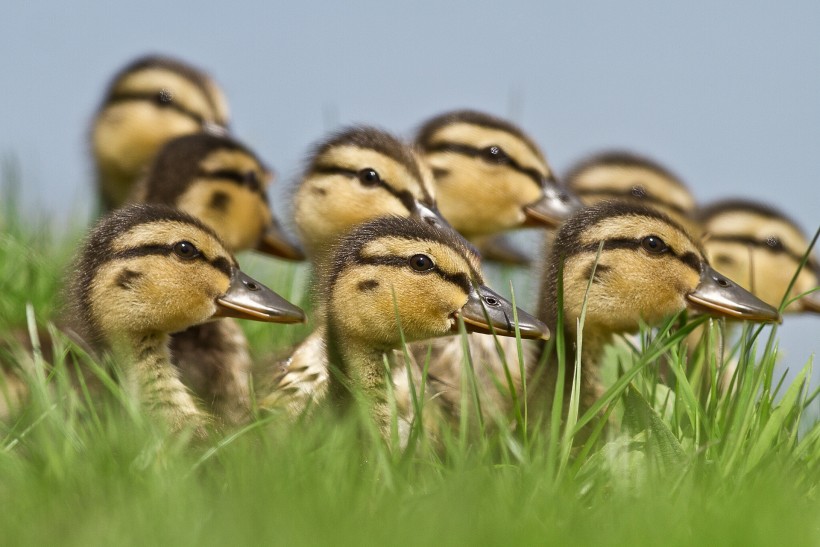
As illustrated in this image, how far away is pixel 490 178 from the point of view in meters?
6.27

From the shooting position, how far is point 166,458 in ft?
10.8

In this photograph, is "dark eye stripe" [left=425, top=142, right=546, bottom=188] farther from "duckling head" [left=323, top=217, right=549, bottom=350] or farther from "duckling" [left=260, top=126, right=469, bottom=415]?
"duckling head" [left=323, top=217, right=549, bottom=350]

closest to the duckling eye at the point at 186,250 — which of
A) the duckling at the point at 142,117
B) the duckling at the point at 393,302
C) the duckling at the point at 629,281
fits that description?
the duckling at the point at 393,302

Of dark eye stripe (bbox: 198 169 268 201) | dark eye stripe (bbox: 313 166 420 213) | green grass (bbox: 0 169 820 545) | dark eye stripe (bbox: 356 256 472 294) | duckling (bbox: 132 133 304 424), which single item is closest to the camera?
green grass (bbox: 0 169 820 545)

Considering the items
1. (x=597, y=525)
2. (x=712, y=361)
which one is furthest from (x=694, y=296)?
(x=597, y=525)

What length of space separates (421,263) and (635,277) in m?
0.78

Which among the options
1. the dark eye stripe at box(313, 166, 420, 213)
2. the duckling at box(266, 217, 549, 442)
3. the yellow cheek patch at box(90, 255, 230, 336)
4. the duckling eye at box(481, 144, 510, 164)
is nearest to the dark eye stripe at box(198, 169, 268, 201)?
the dark eye stripe at box(313, 166, 420, 213)

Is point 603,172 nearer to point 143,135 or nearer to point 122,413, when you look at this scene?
point 143,135

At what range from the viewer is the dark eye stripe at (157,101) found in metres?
7.88

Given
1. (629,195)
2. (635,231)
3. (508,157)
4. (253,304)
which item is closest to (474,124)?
(508,157)

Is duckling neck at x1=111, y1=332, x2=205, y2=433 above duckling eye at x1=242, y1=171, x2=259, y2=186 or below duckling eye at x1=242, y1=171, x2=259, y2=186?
below

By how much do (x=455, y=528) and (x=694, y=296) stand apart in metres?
1.82

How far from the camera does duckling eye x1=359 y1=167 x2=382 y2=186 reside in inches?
218

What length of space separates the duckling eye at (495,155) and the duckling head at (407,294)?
7.16 feet
